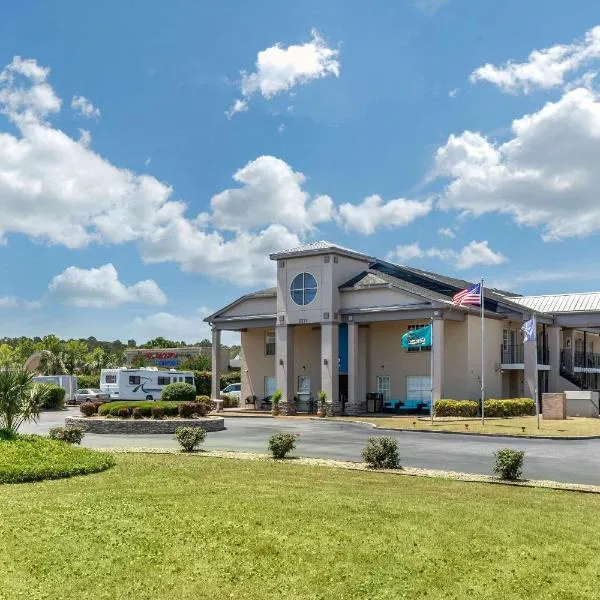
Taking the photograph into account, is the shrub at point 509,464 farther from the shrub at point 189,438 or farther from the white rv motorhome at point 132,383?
the white rv motorhome at point 132,383

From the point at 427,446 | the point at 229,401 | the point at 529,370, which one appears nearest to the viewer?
the point at 427,446

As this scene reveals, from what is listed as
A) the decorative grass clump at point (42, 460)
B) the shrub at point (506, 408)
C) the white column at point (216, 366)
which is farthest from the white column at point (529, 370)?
the decorative grass clump at point (42, 460)

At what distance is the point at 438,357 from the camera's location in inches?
1517

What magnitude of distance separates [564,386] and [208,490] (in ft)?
124

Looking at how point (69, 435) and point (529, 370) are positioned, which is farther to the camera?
point (529, 370)

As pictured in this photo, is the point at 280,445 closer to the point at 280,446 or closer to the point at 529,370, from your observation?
the point at 280,446

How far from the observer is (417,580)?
8320mm

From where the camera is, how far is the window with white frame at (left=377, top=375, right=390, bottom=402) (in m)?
43.8

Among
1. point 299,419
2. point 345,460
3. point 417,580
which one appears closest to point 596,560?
point 417,580

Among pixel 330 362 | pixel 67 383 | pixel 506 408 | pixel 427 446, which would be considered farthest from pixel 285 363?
pixel 67 383

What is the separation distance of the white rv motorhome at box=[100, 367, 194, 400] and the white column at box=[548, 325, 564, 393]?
82.6ft

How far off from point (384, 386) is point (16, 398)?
28.6m

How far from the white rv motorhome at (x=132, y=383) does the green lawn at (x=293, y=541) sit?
3699 cm

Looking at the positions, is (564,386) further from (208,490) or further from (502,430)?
(208,490)
